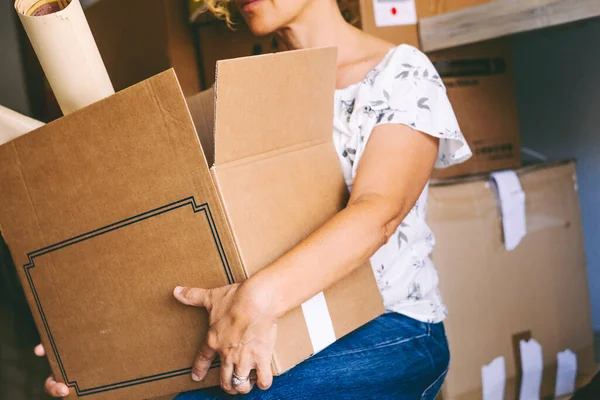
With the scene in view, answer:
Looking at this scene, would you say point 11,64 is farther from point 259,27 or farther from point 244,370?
point 244,370

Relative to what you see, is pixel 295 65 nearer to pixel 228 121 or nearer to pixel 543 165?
pixel 228 121

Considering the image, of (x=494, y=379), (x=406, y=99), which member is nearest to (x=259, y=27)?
(x=406, y=99)

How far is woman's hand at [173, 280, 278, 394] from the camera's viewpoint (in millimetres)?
672

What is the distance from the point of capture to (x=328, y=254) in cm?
74

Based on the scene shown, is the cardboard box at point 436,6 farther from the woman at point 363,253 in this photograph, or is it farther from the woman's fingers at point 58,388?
the woman's fingers at point 58,388

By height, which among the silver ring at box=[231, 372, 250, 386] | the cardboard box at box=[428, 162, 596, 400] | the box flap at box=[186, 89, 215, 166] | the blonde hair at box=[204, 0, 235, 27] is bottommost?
the cardboard box at box=[428, 162, 596, 400]

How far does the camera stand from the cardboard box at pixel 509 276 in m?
1.37

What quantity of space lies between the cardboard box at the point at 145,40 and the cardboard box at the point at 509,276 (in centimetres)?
64

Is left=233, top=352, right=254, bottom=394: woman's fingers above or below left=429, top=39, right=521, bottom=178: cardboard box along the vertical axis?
below

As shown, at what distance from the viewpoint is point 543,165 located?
4.94 feet

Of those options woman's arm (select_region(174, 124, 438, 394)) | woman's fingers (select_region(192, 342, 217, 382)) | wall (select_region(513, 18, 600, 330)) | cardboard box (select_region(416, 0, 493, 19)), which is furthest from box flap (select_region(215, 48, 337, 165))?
wall (select_region(513, 18, 600, 330))

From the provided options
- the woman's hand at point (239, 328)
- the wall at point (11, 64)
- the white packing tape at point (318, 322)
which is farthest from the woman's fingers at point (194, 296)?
the wall at point (11, 64)

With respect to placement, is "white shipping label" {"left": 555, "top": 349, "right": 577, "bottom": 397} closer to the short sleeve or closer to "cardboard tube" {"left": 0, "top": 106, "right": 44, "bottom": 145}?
the short sleeve

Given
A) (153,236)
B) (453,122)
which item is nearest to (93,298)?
(153,236)
